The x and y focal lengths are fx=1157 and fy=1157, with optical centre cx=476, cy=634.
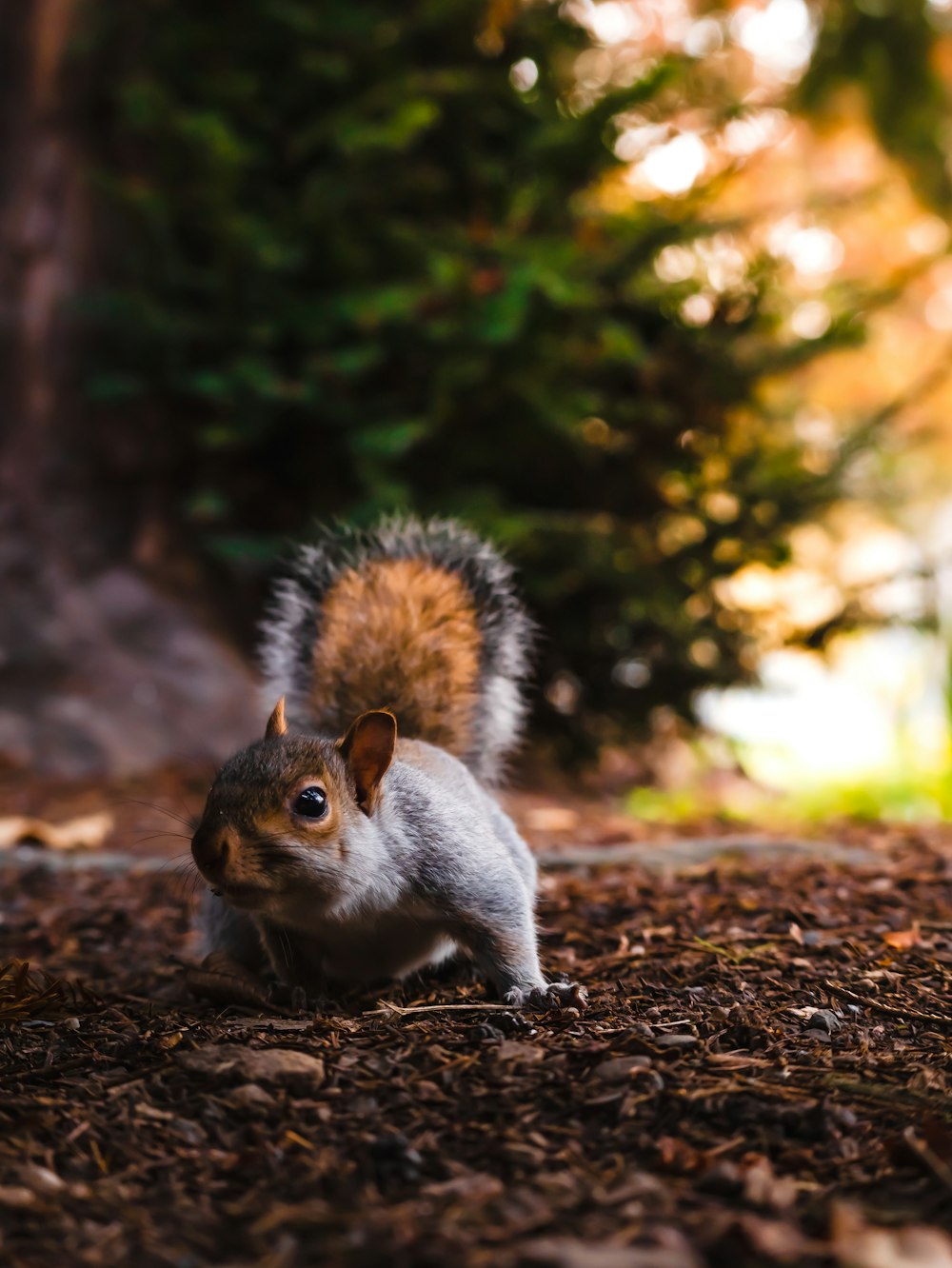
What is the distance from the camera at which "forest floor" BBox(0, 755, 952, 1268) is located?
147 cm

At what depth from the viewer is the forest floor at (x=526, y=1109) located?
57.9 inches

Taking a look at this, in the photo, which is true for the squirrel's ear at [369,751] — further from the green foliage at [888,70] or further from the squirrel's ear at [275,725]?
the green foliage at [888,70]

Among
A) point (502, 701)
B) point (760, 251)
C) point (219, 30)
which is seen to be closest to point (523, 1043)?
point (502, 701)

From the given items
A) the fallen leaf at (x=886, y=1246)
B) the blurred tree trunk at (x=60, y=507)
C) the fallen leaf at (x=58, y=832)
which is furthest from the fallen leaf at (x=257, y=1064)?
the blurred tree trunk at (x=60, y=507)

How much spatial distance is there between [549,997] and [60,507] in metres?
4.98

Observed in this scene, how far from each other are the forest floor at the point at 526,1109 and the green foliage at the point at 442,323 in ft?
9.89

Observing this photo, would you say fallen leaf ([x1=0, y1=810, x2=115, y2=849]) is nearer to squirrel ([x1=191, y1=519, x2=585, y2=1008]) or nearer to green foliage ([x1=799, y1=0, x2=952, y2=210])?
squirrel ([x1=191, y1=519, x2=585, y2=1008])

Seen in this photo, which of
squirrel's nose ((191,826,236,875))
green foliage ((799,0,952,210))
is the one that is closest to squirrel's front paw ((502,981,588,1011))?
squirrel's nose ((191,826,236,875))

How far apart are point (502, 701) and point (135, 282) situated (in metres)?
4.02

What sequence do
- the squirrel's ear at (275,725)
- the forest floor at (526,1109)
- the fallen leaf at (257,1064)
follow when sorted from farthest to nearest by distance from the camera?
the squirrel's ear at (275,725) → the fallen leaf at (257,1064) → the forest floor at (526,1109)

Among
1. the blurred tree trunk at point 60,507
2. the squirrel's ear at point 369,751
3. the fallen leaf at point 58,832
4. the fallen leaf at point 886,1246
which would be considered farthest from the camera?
the blurred tree trunk at point 60,507

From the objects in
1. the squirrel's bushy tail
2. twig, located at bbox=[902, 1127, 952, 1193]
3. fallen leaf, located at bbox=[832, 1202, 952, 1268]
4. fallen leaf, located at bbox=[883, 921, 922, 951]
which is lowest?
fallen leaf, located at bbox=[832, 1202, 952, 1268]

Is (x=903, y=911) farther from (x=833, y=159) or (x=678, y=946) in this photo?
(x=833, y=159)

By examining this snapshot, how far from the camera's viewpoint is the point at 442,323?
5301mm
